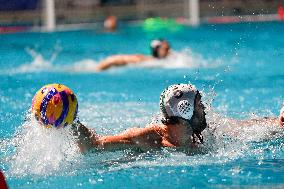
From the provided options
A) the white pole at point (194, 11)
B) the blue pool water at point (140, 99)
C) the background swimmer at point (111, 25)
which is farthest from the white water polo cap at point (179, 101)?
the white pole at point (194, 11)

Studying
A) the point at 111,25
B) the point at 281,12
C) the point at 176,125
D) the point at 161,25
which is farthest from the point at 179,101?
the point at 281,12

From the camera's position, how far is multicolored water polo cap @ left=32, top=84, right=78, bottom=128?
411cm

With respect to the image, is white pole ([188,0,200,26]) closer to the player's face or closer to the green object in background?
the green object in background

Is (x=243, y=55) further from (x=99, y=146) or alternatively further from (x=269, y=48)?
(x=99, y=146)

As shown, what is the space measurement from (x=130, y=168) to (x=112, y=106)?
121 inches

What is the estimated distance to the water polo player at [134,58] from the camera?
10578 millimetres

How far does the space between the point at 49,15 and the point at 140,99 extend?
9510mm

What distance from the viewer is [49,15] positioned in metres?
17.0

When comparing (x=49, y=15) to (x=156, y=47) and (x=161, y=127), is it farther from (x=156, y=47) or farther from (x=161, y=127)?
(x=161, y=127)

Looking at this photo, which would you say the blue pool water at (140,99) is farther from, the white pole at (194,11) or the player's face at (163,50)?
the white pole at (194,11)

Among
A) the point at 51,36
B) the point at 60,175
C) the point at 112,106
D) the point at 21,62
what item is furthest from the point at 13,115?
the point at 51,36

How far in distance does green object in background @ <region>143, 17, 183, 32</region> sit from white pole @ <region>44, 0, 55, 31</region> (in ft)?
7.01

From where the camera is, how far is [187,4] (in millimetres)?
17781

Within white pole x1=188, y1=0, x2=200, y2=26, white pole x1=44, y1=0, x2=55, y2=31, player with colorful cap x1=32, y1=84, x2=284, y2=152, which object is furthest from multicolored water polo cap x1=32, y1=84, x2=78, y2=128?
white pole x1=188, y1=0, x2=200, y2=26
